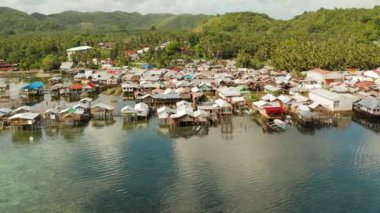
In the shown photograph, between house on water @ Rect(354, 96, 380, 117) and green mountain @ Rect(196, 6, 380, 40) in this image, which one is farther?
green mountain @ Rect(196, 6, 380, 40)

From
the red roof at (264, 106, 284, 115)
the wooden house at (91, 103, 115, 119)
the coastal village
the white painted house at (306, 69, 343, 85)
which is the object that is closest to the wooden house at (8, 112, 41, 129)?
the coastal village

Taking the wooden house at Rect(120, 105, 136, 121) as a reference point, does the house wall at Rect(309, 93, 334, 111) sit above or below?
above

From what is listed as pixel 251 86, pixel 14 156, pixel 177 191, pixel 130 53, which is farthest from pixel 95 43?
pixel 177 191

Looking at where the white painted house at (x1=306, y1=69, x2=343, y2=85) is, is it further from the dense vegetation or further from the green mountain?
the green mountain

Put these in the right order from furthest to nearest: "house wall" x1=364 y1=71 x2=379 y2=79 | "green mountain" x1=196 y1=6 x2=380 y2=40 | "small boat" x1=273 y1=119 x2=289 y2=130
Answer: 1. "green mountain" x1=196 y1=6 x2=380 y2=40
2. "house wall" x1=364 y1=71 x2=379 y2=79
3. "small boat" x1=273 y1=119 x2=289 y2=130

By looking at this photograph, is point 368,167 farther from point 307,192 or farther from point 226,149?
point 226,149

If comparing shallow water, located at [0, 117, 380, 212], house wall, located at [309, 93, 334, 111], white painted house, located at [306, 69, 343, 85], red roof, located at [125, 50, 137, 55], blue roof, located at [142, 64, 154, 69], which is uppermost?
red roof, located at [125, 50, 137, 55]
